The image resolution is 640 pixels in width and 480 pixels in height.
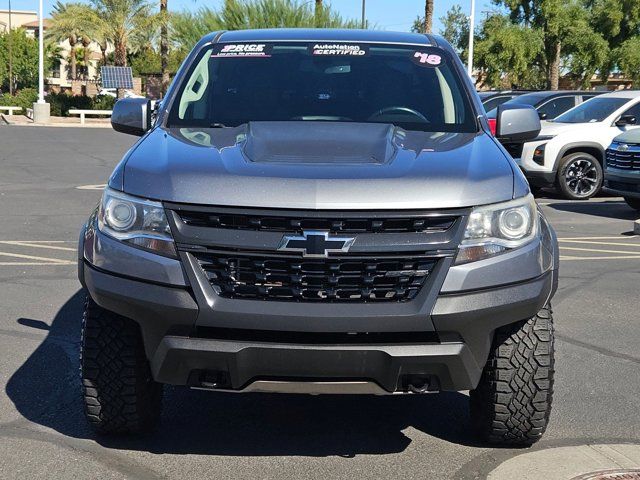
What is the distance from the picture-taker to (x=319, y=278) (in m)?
3.74

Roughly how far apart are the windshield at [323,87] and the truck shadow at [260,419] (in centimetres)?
142

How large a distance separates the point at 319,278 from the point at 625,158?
10633mm

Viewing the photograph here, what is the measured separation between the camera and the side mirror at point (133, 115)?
5.46 metres

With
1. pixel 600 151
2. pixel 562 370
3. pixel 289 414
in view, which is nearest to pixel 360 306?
pixel 289 414

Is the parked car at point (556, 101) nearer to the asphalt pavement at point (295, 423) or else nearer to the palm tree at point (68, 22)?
the asphalt pavement at point (295, 423)

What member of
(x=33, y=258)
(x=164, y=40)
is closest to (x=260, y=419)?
(x=33, y=258)

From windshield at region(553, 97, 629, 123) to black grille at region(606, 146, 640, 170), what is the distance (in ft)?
7.74

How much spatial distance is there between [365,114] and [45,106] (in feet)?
132

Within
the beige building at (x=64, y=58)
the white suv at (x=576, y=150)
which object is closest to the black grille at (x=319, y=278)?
the white suv at (x=576, y=150)

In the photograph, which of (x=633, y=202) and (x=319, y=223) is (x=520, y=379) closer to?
(x=319, y=223)

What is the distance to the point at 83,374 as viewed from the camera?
4.17 meters

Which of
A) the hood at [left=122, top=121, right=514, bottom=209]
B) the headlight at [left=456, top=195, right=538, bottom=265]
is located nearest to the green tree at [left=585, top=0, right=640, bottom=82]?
the hood at [left=122, top=121, right=514, bottom=209]

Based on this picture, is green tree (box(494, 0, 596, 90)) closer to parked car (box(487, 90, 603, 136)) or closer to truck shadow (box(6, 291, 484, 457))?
parked car (box(487, 90, 603, 136))

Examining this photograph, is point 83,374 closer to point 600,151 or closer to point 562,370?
point 562,370
